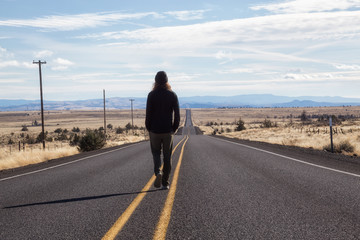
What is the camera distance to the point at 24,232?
4180 millimetres

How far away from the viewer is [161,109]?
6.34 metres

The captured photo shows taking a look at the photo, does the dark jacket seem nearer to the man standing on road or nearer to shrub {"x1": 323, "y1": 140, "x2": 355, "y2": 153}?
the man standing on road

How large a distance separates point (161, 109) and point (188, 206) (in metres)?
2.06

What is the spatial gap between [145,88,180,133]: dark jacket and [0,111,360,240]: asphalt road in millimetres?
1337

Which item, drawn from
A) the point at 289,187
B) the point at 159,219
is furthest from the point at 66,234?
the point at 289,187

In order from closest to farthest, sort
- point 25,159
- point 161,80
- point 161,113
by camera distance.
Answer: point 161,113, point 161,80, point 25,159

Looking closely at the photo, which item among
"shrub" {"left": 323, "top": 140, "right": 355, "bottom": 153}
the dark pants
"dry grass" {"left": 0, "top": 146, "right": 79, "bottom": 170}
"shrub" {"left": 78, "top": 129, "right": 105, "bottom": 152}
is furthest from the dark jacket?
"shrub" {"left": 78, "top": 129, "right": 105, "bottom": 152}

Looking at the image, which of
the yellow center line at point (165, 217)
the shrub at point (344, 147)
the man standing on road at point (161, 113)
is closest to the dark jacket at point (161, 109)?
the man standing on road at point (161, 113)

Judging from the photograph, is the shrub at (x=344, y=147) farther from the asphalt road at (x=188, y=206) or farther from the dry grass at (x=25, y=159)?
the dry grass at (x=25, y=159)

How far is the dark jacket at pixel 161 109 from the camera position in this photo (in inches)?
250

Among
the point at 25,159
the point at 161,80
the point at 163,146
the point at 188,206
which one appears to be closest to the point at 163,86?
the point at 161,80

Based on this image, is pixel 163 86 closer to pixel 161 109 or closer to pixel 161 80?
pixel 161 80

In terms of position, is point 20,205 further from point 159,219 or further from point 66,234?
point 159,219

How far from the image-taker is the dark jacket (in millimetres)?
6344
